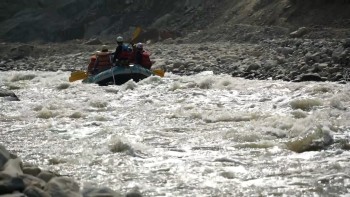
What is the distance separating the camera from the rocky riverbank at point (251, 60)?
15.3m

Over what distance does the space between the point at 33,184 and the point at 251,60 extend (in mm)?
14528

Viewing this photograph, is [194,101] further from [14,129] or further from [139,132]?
[14,129]

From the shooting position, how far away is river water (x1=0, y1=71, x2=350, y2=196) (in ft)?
20.9

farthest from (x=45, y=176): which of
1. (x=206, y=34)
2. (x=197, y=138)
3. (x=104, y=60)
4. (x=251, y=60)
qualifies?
(x=206, y=34)

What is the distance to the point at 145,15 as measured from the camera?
42.3 m

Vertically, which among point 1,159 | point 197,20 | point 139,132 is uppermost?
point 1,159

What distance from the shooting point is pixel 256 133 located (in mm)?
8688

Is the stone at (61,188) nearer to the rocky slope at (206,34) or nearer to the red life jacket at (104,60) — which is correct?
the rocky slope at (206,34)

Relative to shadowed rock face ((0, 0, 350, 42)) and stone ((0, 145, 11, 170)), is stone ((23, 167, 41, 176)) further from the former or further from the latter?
shadowed rock face ((0, 0, 350, 42))

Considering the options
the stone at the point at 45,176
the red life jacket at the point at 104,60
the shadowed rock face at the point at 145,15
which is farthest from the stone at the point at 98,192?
the shadowed rock face at the point at 145,15

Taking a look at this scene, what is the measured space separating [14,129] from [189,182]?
194 inches

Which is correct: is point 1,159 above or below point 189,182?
above

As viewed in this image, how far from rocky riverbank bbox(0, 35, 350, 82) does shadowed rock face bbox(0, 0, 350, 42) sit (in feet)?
10.7

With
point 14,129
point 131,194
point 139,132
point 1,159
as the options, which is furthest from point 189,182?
point 14,129
